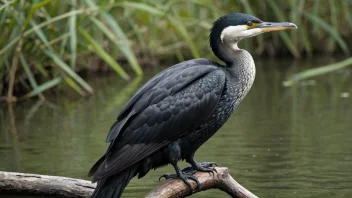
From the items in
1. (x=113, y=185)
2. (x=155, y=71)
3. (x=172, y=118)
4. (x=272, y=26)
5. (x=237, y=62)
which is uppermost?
(x=272, y=26)

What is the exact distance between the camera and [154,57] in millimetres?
14508

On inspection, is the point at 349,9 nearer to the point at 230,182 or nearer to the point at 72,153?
the point at 72,153

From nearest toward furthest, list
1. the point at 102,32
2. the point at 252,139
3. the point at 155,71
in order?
the point at 252,139 → the point at 102,32 → the point at 155,71

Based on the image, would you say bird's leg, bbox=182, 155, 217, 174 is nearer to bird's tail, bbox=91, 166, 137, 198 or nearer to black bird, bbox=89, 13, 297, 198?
black bird, bbox=89, 13, 297, 198

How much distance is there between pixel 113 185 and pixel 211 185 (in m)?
0.59

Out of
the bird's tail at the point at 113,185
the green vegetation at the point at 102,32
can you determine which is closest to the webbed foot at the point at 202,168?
the bird's tail at the point at 113,185

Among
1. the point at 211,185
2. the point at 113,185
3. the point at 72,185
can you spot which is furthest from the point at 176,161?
the point at 72,185

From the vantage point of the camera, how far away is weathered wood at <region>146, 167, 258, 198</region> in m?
5.22

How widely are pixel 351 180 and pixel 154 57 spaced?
8.15 metres

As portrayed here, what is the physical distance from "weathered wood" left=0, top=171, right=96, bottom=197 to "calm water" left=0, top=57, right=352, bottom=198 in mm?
676

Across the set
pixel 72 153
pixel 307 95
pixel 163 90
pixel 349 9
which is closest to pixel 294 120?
pixel 307 95

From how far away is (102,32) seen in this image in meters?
11.4

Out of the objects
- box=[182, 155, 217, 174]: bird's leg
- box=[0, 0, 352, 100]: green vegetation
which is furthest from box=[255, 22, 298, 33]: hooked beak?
box=[0, 0, 352, 100]: green vegetation

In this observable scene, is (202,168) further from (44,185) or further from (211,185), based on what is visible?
(44,185)
